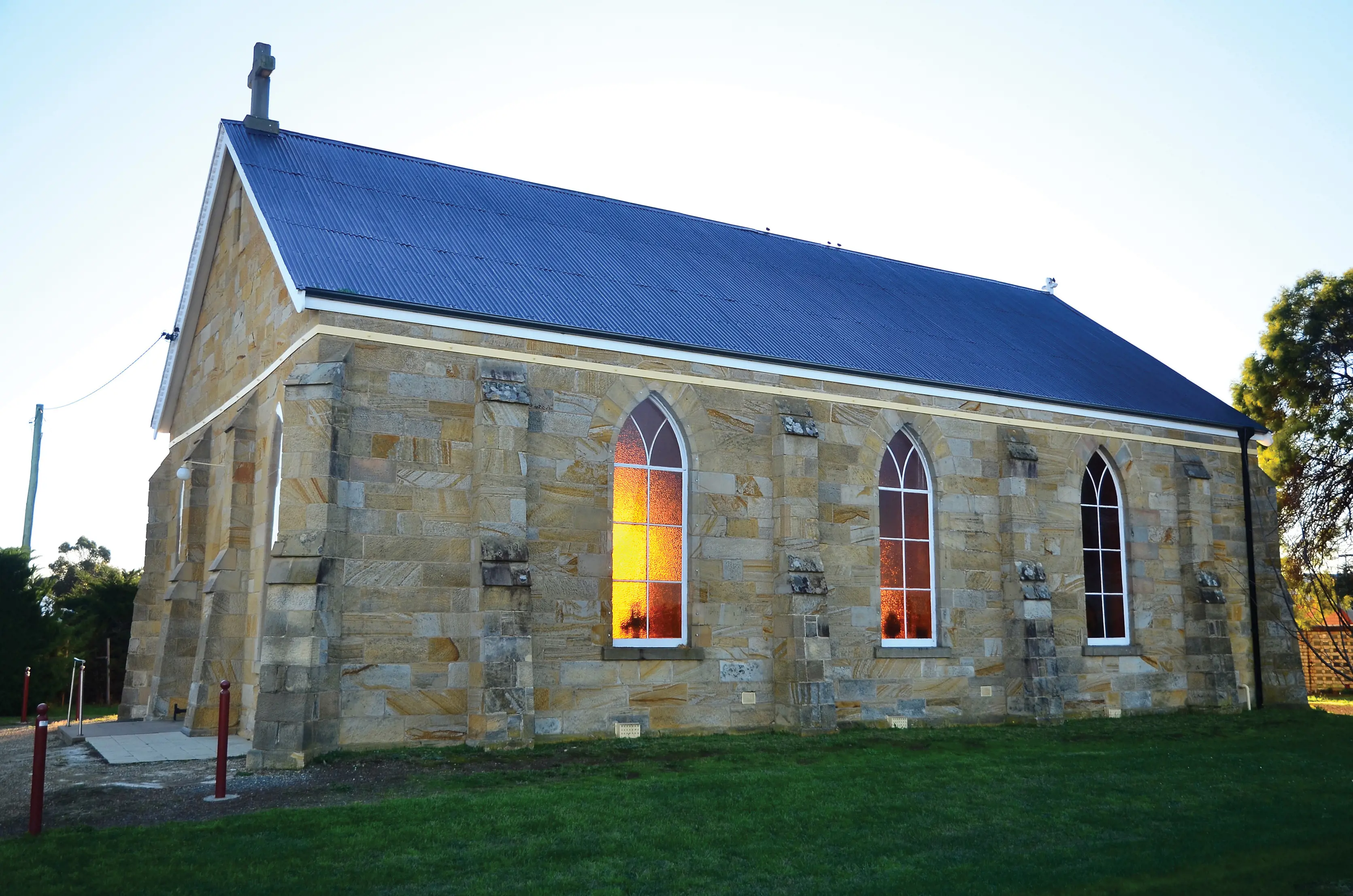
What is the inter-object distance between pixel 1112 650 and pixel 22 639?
22315mm

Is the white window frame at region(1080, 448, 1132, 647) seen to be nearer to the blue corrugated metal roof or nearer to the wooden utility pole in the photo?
the blue corrugated metal roof

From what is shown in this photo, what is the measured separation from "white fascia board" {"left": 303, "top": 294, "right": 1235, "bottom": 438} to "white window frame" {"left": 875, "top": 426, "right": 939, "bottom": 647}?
107 centimetres

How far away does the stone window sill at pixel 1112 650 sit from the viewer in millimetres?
20312

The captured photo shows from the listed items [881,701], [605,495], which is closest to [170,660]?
[605,495]

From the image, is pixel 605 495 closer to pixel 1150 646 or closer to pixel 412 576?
pixel 412 576

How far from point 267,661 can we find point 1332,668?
11.0 meters

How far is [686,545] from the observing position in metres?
16.7

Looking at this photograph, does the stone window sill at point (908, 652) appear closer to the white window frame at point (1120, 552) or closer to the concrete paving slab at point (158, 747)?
the white window frame at point (1120, 552)

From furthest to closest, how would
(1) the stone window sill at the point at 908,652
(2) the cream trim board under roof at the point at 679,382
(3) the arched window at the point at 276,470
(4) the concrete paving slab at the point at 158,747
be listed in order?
(1) the stone window sill at the point at 908,652 → (3) the arched window at the point at 276,470 → (2) the cream trim board under roof at the point at 679,382 → (4) the concrete paving slab at the point at 158,747

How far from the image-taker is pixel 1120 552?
2153 cm

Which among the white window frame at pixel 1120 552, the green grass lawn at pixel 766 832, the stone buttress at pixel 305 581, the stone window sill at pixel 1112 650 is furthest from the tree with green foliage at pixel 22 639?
the white window frame at pixel 1120 552

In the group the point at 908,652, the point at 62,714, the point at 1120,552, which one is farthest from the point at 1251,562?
the point at 62,714

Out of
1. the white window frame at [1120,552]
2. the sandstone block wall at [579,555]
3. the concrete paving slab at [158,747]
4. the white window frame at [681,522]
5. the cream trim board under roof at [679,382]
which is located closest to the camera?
the concrete paving slab at [158,747]

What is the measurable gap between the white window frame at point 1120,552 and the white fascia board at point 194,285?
56.4 ft
